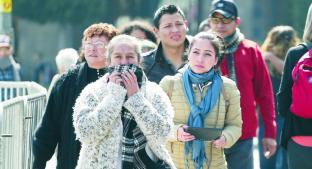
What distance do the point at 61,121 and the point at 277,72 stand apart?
5.44 metres

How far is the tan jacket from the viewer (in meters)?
7.05

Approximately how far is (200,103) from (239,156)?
152 cm

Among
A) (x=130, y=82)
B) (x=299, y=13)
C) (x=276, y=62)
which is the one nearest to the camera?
(x=130, y=82)

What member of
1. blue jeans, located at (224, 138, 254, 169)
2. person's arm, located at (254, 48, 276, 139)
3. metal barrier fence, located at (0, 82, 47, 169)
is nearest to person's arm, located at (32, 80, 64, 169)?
metal barrier fence, located at (0, 82, 47, 169)

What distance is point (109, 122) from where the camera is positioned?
5961 millimetres

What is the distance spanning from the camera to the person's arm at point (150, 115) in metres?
6.03

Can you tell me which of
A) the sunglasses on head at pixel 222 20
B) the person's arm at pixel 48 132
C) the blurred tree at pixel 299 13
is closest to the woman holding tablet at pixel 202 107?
the person's arm at pixel 48 132

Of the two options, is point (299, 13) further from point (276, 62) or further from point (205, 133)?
point (205, 133)

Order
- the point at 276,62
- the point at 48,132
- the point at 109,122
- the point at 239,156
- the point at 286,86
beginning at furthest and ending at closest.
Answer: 1. the point at 276,62
2. the point at 239,156
3. the point at 286,86
4. the point at 48,132
5. the point at 109,122

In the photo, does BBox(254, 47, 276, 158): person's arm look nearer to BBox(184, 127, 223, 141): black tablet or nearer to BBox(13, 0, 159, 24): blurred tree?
BBox(184, 127, 223, 141): black tablet

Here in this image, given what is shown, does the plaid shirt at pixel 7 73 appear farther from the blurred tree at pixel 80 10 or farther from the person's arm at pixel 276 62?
the blurred tree at pixel 80 10

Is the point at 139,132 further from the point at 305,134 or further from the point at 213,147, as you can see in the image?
the point at 305,134

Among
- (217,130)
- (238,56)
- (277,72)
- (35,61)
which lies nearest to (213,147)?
(217,130)

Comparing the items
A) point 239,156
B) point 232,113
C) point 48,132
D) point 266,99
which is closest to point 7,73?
point 266,99
